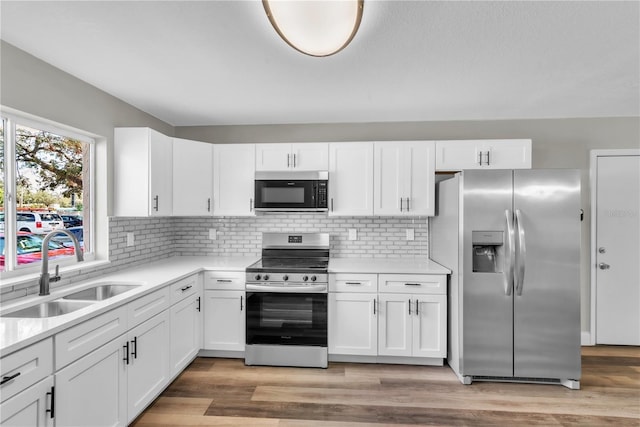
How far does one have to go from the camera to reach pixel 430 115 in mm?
3236

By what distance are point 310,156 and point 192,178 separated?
1.20m

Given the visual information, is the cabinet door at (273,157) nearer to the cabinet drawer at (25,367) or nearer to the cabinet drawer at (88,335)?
the cabinet drawer at (88,335)

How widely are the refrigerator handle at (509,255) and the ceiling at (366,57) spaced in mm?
1046

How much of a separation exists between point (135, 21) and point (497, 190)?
2.67m

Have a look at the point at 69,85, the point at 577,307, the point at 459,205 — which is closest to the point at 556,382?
the point at 577,307

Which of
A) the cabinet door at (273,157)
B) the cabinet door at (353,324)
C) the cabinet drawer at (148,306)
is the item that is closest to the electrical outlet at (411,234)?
the cabinet door at (353,324)

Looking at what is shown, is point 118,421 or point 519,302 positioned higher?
point 519,302

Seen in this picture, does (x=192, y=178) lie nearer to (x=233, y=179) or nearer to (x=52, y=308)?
(x=233, y=179)

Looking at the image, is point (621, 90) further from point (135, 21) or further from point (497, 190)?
point (135, 21)

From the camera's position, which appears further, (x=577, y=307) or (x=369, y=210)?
(x=369, y=210)

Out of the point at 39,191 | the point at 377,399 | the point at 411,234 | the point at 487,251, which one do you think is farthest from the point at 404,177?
the point at 39,191

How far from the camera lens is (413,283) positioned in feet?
9.33

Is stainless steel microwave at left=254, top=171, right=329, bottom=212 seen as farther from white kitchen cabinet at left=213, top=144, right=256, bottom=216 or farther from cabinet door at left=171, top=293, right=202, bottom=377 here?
cabinet door at left=171, top=293, right=202, bottom=377

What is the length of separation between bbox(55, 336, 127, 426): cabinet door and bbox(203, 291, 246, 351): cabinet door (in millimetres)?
1037
